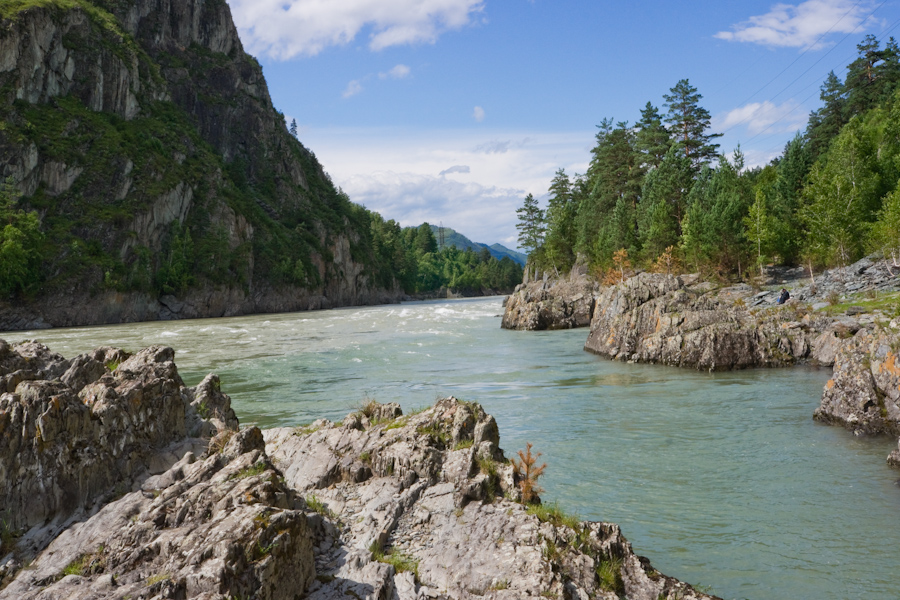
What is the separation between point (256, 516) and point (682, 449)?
34.9 feet

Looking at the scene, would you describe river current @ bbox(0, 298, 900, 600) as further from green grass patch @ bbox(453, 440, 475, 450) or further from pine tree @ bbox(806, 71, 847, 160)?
pine tree @ bbox(806, 71, 847, 160)

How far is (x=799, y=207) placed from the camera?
58406mm

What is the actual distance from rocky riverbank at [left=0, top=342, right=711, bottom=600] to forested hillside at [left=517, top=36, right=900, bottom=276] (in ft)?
142

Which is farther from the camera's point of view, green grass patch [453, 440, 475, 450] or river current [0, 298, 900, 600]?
green grass patch [453, 440, 475, 450]

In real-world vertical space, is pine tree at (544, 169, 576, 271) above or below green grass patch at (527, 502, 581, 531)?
above

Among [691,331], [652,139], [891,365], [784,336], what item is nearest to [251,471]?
[891,365]

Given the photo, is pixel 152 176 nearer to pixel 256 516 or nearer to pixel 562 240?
pixel 562 240

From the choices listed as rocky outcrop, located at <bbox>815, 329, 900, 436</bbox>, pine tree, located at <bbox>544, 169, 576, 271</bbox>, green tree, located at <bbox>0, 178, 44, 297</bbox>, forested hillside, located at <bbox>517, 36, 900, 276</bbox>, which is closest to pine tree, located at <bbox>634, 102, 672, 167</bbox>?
forested hillside, located at <bbox>517, 36, 900, 276</bbox>

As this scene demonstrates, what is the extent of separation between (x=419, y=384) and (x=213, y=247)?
89.9 metres

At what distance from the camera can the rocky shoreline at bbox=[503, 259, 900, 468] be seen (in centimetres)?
1427

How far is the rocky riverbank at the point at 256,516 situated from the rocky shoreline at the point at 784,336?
354 inches

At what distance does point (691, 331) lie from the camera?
2653cm

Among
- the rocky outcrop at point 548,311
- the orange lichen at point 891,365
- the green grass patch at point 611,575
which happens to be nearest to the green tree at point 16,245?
the rocky outcrop at point 548,311

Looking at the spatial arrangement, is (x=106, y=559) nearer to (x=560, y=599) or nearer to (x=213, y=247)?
(x=560, y=599)
